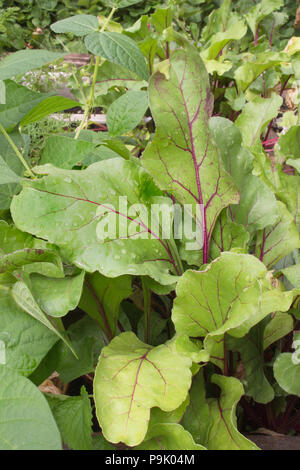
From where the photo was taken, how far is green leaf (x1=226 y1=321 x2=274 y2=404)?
1.48 feet

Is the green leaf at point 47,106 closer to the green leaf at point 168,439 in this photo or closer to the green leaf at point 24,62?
the green leaf at point 24,62

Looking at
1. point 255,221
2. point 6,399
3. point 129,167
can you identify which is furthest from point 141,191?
point 6,399

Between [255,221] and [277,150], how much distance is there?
0.11 m

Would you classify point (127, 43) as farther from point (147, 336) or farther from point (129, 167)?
point (147, 336)

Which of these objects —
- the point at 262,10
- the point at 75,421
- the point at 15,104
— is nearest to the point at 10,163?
the point at 15,104

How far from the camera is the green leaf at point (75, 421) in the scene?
404mm

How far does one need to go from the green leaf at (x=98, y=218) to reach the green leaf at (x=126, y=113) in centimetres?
13

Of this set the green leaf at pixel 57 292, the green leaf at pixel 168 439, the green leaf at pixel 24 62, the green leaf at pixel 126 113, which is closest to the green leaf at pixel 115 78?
the green leaf at pixel 126 113

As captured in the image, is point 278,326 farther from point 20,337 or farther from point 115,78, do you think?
point 115,78

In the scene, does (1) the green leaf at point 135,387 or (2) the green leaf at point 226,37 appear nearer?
(1) the green leaf at point 135,387

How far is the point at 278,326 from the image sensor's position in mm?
461

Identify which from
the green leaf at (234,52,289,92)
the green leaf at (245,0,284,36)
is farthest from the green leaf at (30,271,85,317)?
the green leaf at (245,0,284,36)

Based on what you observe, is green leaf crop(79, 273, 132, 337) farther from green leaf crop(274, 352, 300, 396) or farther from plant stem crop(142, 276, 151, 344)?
green leaf crop(274, 352, 300, 396)

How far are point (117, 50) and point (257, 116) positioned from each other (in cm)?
21
